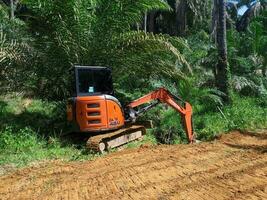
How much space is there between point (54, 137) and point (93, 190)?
5.21 metres

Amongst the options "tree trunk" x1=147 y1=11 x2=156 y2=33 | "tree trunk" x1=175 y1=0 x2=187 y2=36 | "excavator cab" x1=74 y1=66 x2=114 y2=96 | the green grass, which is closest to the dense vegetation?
the green grass

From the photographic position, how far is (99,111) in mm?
11500

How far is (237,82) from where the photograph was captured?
1905 cm

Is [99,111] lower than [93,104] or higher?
lower

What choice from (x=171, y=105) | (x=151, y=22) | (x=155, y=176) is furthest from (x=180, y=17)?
(x=155, y=176)

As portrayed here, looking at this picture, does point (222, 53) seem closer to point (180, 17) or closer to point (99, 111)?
point (99, 111)

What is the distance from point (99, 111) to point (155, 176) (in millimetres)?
3956

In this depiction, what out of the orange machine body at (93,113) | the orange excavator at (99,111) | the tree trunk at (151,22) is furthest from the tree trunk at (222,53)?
the tree trunk at (151,22)

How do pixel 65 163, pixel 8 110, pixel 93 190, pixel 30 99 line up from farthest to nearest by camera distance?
pixel 30 99
pixel 8 110
pixel 65 163
pixel 93 190

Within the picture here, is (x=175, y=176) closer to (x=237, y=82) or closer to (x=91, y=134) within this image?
(x=91, y=134)

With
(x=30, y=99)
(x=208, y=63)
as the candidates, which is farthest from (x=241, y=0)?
(x=30, y=99)

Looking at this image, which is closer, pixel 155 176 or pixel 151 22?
pixel 155 176

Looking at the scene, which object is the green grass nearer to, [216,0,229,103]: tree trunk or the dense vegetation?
the dense vegetation

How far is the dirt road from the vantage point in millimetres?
6930
